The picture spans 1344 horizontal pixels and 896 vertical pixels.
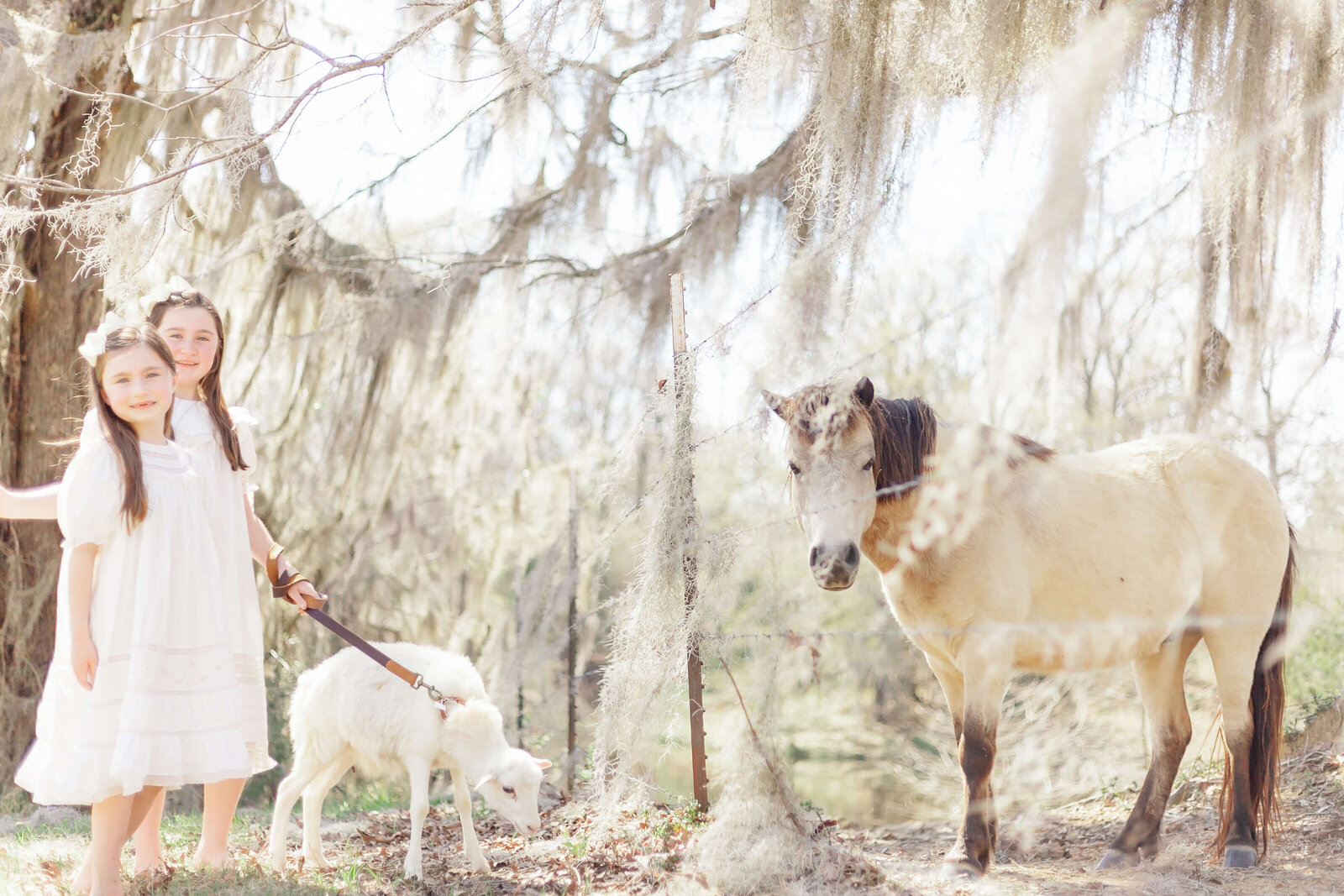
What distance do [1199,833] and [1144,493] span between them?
1.60m

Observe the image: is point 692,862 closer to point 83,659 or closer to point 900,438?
point 900,438

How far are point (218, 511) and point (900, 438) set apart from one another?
209 cm

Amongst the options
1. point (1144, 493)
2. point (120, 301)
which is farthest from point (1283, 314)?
point (120, 301)

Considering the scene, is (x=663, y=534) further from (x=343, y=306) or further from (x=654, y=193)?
(x=343, y=306)

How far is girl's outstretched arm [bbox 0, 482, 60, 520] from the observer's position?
109 inches

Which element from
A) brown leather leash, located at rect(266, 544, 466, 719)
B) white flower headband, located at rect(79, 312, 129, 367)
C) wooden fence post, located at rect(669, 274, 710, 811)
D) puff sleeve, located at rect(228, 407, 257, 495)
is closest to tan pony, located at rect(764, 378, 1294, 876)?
wooden fence post, located at rect(669, 274, 710, 811)

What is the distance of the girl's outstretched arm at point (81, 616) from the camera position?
8.48 feet

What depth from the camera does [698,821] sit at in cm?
355

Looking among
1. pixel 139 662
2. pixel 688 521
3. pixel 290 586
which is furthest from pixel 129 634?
pixel 688 521

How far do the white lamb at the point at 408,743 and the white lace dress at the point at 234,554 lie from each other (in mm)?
344

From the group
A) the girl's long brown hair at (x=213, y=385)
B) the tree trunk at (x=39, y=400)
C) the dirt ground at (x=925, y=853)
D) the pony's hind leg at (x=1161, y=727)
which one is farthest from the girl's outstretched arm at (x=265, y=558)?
the pony's hind leg at (x=1161, y=727)

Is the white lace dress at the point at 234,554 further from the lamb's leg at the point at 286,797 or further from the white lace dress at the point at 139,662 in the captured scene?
the lamb's leg at the point at 286,797

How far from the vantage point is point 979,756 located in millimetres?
3184

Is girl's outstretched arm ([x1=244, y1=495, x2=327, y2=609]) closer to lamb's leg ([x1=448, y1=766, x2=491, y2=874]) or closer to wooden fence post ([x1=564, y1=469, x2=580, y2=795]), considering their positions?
lamb's leg ([x1=448, y1=766, x2=491, y2=874])
